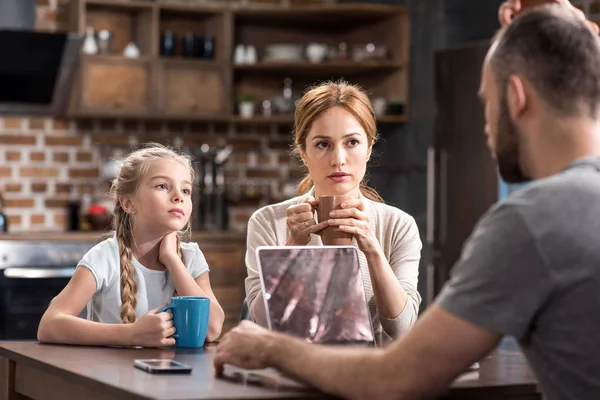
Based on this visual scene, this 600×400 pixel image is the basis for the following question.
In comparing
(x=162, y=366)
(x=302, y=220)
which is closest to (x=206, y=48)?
(x=302, y=220)

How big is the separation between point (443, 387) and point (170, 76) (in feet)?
14.6

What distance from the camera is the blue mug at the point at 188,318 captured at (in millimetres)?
2016

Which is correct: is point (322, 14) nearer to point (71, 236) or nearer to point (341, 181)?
point (71, 236)

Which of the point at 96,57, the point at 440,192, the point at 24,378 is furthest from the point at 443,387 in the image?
the point at 96,57

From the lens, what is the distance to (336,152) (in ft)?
8.18

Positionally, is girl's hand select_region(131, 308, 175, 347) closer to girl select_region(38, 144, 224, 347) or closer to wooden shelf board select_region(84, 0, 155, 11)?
girl select_region(38, 144, 224, 347)

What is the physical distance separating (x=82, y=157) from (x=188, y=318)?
391 cm

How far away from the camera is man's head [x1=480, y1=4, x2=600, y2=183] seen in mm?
1426

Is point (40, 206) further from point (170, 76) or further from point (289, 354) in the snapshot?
point (289, 354)

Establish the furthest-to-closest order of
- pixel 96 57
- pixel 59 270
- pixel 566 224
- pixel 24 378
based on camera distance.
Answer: pixel 96 57 < pixel 59 270 < pixel 24 378 < pixel 566 224

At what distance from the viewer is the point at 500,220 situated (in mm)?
1354

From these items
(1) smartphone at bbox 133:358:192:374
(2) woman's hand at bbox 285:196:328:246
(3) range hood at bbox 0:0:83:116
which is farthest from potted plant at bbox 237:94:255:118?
(1) smartphone at bbox 133:358:192:374

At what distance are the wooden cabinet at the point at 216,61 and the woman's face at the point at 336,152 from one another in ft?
10.2

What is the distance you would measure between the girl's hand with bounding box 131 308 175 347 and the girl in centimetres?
19
